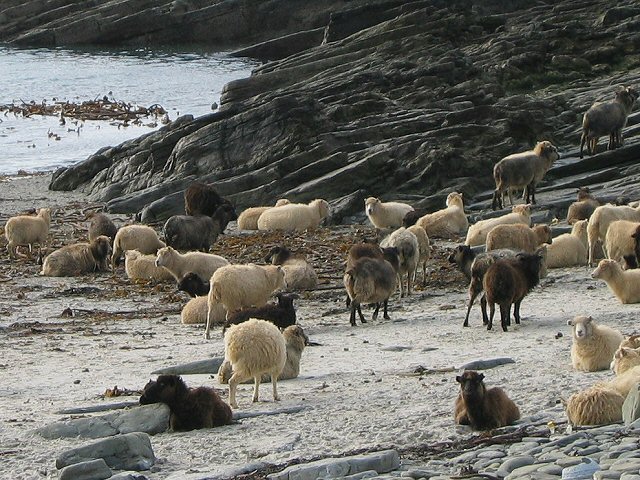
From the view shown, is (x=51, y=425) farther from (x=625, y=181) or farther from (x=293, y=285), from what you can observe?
(x=625, y=181)

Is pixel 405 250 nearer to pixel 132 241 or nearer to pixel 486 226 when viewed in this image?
pixel 486 226

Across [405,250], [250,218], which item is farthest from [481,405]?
[250,218]

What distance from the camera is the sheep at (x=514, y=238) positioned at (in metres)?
22.0

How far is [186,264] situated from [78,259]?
3.33 m

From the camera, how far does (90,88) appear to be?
66188 mm

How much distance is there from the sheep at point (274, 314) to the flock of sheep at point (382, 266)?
0.06 ft

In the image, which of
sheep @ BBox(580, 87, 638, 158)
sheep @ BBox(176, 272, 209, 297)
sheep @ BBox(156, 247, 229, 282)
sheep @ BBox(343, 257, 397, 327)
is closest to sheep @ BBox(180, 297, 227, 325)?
sheep @ BBox(176, 272, 209, 297)

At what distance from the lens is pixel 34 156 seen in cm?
4612

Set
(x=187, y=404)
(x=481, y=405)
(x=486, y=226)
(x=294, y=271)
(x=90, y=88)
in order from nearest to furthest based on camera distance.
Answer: (x=481, y=405), (x=187, y=404), (x=294, y=271), (x=486, y=226), (x=90, y=88)

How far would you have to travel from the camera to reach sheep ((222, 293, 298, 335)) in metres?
16.7

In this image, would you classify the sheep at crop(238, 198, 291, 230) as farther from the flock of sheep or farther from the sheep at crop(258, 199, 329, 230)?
the sheep at crop(258, 199, 329, 230)

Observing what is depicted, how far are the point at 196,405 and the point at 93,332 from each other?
689 cm

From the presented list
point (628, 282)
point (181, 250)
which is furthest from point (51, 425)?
point (181, 250)

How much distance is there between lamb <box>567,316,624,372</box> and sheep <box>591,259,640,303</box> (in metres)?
4.35
